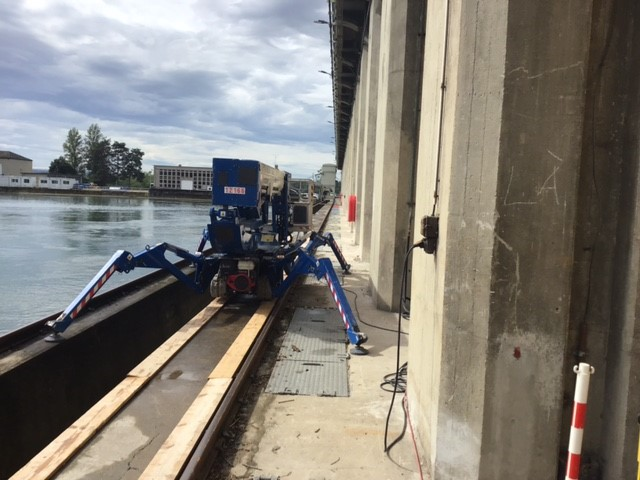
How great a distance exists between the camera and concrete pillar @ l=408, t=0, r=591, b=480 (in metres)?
3.16

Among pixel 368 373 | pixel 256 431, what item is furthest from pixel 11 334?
pixel 368 373

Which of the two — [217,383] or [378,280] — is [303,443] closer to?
[217,383]

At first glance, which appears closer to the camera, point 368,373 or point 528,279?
point 528,279

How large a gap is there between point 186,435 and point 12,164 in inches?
5732

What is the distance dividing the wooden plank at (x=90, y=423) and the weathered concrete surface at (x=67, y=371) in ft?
5.34

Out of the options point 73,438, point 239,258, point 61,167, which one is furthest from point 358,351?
point 61,167

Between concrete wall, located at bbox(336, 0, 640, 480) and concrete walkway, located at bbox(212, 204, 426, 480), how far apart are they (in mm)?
648

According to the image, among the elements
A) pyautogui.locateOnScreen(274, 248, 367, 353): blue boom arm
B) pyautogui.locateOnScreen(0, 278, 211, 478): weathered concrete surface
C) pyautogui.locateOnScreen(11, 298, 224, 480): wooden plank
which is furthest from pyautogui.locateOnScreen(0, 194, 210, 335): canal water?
pyautogui.locateOnScreen(274, 248, 367, 353): blue boom arm

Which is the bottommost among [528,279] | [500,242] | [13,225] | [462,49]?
[13,225]

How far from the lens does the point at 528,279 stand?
325 centimetres

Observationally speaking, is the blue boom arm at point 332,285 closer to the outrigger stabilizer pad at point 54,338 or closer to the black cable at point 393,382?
the black cable at point 393,382

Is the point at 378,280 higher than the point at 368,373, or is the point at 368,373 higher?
the point at 378,280

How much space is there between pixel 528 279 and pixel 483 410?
917mm

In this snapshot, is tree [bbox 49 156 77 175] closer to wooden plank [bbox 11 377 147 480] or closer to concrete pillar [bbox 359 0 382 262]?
concrete pillar [bbox 359 0 382 262]
